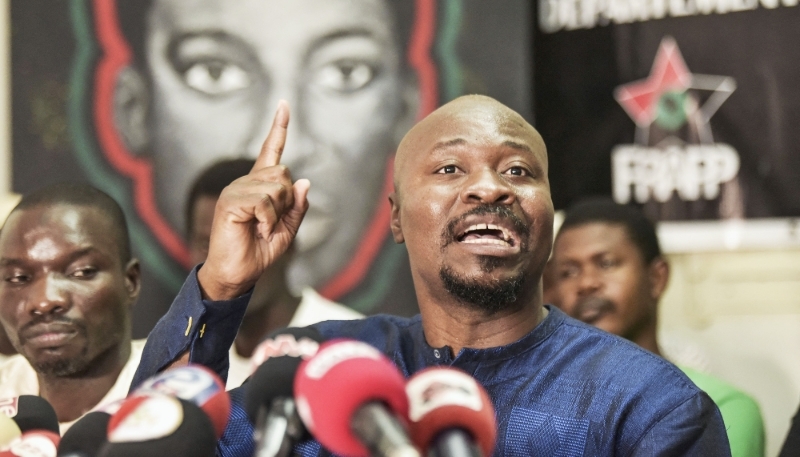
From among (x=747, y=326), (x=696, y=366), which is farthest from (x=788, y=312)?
(x=696, y=366)

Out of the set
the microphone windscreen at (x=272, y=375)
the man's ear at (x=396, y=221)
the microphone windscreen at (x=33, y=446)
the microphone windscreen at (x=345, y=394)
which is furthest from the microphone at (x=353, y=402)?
the man's ear at (x=396, y=221)

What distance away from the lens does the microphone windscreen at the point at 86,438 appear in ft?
3.91

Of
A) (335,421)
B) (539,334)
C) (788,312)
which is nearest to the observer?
(335,421)

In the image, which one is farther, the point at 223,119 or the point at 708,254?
the point at 223,119

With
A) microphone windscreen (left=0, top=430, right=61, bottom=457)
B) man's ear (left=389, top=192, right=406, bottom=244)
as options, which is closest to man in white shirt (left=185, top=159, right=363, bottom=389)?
man's ear (left=389, top=192, right=406, bottom=244)

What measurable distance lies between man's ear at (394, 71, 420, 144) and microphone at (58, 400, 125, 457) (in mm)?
2658

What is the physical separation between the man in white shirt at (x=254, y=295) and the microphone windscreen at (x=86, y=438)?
2155 mm

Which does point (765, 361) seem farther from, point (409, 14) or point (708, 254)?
point (409, 14)

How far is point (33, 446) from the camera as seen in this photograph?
49.5 inches

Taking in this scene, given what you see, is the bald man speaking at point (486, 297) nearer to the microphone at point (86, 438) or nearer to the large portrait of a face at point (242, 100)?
the microphone at point (86, 438)

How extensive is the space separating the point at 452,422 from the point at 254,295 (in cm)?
255

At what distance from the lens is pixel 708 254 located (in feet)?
12.0

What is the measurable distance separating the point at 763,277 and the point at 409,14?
67.2 inches

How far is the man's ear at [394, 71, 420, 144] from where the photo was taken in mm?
3787
